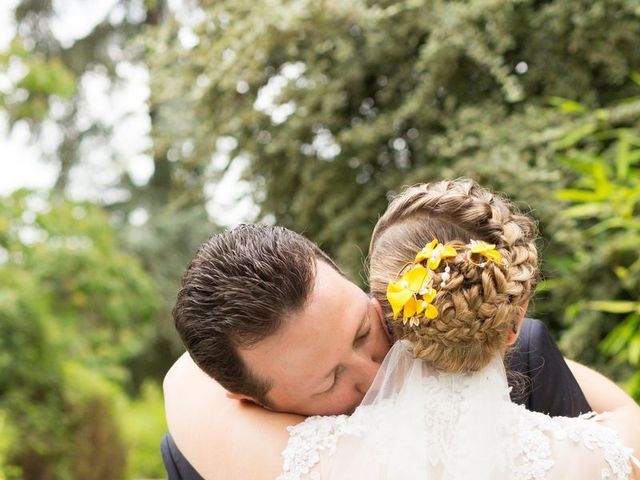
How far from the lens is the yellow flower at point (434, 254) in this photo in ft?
5.81

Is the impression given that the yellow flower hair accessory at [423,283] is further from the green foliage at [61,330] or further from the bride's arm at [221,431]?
the green foliage at [61,330]

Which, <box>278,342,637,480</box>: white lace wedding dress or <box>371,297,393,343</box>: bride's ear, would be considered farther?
<box>371,297,393,343</box>: bride's ear

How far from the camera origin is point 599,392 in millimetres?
2197

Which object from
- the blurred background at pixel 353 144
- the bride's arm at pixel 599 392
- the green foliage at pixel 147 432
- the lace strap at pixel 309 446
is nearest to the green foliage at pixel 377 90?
the blurred background at pixel 353 144

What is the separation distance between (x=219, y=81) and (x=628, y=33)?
7.53ft

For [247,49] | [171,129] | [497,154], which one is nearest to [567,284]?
[497,154]

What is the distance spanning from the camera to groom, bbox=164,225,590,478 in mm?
1815

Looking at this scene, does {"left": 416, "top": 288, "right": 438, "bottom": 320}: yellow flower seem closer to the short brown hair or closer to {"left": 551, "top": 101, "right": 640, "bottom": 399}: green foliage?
the short brown hair

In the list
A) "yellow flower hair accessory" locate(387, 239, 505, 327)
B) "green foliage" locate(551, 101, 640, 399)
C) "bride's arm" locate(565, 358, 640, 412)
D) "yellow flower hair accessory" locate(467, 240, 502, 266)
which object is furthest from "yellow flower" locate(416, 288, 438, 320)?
"green foliage" locate(551, 101, 640, 399)

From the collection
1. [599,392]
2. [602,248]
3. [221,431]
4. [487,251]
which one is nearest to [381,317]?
[487,251]

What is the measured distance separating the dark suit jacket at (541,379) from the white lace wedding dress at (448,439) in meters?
0.30

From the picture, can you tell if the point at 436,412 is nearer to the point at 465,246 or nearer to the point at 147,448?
the point at 465,246

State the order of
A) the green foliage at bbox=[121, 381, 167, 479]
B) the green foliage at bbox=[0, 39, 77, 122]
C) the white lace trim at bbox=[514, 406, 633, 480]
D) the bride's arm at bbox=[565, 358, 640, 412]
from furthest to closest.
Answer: the green foliage at bbox=[121, 381, 167, 479] → the green foliage at bbox=[0, 39, 77, 122] → the bride's arm at bbox=[565, 358, 640, 412] → the white lace trim at bbox=[514, 406, 633, 480]

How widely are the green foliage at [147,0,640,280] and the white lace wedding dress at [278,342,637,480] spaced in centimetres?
227
